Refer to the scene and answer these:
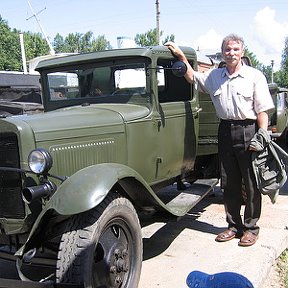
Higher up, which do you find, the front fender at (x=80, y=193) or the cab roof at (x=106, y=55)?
the cab roof at (x=106, y=55)

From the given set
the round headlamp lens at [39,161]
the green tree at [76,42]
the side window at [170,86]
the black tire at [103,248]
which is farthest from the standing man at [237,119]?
the green tree at [76,42]

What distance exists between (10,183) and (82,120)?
2.46 feet

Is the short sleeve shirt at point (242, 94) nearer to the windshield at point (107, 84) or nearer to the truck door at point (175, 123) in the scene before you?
the truck door at point (175, 123)

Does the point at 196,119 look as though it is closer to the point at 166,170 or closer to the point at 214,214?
the point at 166,170

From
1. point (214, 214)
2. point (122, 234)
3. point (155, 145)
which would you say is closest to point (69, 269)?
point (122, 234)

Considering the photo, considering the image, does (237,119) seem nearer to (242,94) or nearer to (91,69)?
(242,94)

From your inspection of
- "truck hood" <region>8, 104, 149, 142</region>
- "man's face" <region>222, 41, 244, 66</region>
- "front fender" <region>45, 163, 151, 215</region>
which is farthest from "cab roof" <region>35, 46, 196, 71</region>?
"front fender" <region>45, 163, 151, 215</region>

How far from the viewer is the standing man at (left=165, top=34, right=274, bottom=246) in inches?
159

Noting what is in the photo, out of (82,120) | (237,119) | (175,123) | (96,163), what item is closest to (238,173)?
(237,119)

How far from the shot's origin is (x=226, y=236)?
14.3ft

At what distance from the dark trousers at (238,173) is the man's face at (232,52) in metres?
0.55

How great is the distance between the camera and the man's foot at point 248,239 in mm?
4160

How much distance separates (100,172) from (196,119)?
1991mm

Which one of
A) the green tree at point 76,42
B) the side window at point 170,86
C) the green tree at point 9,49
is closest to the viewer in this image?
the side window at point 170,86
